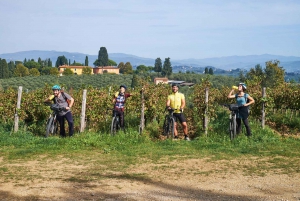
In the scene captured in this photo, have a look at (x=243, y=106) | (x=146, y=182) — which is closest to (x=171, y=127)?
(x=243, y=106)

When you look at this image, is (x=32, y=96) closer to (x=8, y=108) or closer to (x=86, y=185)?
(x=8, y=108)

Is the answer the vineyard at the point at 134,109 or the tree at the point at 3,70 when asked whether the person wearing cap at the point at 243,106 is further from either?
the tree at the point at 3,70

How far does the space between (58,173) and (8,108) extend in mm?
5578

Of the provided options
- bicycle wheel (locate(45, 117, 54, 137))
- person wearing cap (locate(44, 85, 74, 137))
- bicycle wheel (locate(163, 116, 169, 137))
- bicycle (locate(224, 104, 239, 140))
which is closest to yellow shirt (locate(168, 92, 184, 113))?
bicycle wheel (locate(163, 116, 169, 137))

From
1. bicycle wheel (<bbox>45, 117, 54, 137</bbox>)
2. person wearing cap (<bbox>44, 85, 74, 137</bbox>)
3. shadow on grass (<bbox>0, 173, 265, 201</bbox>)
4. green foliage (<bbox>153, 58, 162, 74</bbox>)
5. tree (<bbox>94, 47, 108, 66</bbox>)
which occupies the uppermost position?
tree (<bbox>94, 47, 108, 66</bbox>)

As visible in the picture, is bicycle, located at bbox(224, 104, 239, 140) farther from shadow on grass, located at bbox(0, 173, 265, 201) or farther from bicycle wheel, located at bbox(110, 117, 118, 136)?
shadow on grass, located at bbox(0, 173, 265, 201)

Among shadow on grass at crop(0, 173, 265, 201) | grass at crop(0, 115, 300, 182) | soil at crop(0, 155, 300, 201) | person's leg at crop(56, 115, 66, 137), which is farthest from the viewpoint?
person's leg at crop(56, 115, 66, 137)

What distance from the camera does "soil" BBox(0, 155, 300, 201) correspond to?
5.64 meters

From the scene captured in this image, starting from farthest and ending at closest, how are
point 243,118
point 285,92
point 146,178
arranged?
point 285,92
point 243,118
point 146,178

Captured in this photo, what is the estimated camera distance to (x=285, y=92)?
14.0 metres

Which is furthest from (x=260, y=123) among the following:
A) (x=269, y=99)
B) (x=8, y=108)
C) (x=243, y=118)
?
(x=8, y=108)

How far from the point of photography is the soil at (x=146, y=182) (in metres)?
5.64

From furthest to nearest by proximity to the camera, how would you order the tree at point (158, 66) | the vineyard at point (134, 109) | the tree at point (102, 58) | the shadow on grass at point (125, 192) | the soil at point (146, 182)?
the tree at point (102, 58) → the tree at point (158, 66) → the vineyard at point (134, 109) → the soil at point (146, 182) → the shadow on grass at point (125, 192)

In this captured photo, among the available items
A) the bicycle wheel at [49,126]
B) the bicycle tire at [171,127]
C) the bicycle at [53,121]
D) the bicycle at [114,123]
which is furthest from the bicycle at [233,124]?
the bicycle wheel at [49,126]
